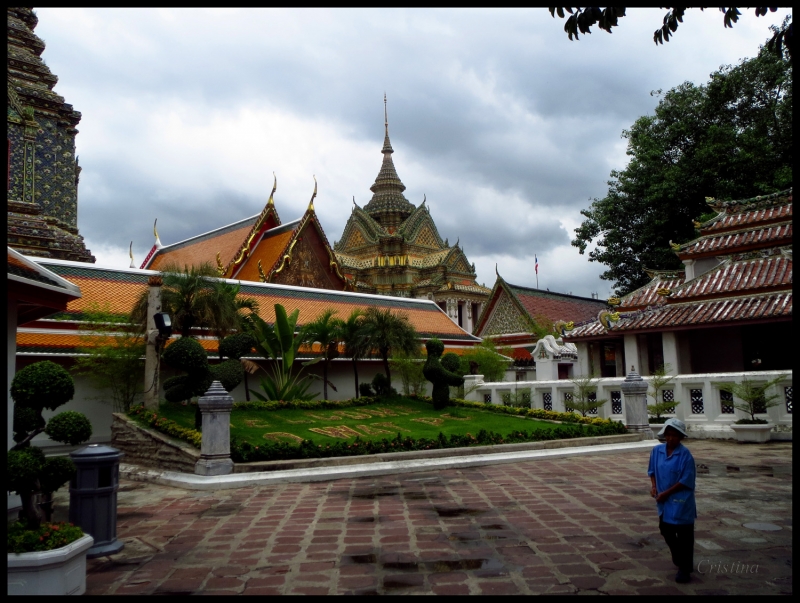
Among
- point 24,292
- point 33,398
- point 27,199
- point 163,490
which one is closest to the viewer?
point 33,398

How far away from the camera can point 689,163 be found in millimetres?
27656

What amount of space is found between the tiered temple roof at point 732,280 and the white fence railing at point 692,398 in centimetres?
173

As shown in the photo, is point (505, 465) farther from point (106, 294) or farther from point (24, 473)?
point (106, 294)

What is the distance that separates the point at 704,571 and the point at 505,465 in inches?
266

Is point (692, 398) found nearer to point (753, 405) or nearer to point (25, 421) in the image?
point (753, 405)

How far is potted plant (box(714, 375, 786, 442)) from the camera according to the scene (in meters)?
14.0

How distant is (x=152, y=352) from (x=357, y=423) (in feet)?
16.5

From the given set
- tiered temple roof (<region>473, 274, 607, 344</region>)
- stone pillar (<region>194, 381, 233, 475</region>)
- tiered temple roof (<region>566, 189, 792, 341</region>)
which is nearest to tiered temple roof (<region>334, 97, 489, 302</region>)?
tiered temple roof (<region>473, 274, 607, 344</region>)

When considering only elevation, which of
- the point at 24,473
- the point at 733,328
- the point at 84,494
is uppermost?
the point at 733,328

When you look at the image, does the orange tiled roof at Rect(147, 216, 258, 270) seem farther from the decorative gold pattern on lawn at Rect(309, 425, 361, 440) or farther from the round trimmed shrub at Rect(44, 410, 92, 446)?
the round trimmed shrub at Rect(44, 410, 92, 446)

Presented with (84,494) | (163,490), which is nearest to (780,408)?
(163,490)

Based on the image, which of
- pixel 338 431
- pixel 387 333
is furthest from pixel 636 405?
pixel 387 333

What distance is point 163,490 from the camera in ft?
34.0

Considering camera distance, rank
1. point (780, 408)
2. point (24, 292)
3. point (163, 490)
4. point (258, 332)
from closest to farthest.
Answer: point (24, 292) → point (163, 490) → point (780, 408) → point (258, 332)
